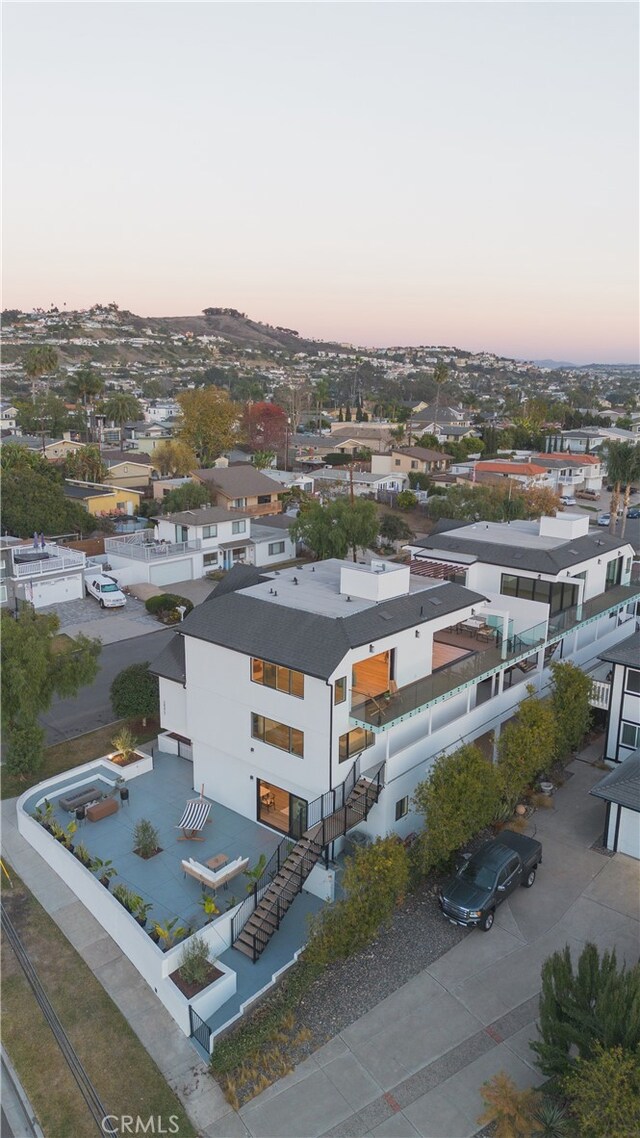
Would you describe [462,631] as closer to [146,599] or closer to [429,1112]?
[429,1112]

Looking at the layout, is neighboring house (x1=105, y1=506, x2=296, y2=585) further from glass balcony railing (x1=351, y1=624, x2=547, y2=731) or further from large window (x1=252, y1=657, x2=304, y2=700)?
large window (x1=252, y1=657, x2=304, y2=700)

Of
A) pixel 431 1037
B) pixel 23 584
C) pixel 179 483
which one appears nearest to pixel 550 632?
pixel 431 1037

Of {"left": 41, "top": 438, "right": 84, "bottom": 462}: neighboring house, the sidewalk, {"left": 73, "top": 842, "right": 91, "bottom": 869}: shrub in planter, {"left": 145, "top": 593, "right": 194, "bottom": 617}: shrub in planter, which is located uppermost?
{"left": 41, "top": 438, "right": 84, "bottom": 462}: neighboring house

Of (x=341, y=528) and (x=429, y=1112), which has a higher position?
(x=341, y=528)

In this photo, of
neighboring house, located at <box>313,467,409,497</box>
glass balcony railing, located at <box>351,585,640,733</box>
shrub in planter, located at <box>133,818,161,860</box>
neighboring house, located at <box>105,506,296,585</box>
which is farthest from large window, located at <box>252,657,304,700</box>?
neighboring house, located at <box>313,467,409,497</box>

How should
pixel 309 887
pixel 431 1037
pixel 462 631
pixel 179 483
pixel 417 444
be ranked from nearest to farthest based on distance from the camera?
pixel 431 1037
pixel 309 887
pixel 462 631
pixel 179 483
pixel 417 444

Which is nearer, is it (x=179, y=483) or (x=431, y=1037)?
(x=431, y=1037)

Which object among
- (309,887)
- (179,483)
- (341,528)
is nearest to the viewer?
(309,887)
